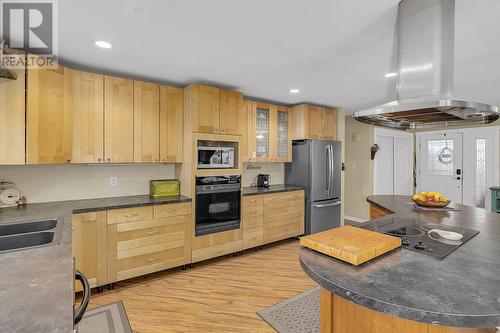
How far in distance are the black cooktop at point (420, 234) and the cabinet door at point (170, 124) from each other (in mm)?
2414

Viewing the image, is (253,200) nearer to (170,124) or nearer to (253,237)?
(253,237)

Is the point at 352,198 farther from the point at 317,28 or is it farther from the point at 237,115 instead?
the point at 317,28

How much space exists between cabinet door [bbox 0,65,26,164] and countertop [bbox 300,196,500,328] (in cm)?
251

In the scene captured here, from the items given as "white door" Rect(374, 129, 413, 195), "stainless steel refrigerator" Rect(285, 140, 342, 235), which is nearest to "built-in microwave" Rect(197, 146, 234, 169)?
"stainless steel refrigerator" Rect(285, 140, 342, 235)

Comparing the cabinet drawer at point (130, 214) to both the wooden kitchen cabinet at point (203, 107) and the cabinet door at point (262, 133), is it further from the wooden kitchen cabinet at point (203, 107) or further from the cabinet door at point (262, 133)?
the cabinet door at point (262, 133)

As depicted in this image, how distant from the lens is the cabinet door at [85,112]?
8.44 feet

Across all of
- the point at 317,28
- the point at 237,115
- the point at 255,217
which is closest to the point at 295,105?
the point at 237,115

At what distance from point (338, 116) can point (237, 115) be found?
2.22 metres

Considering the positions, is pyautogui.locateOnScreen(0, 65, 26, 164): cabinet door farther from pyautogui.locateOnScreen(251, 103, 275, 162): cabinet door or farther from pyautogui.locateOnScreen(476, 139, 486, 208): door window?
pyautogui.locateOnScreen(476, 139, 486, 208): door window

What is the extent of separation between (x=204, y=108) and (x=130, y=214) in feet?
4.97

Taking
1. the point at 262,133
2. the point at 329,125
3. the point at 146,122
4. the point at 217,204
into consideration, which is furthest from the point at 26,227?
the point at 329,125

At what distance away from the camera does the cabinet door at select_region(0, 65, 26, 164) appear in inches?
83.0

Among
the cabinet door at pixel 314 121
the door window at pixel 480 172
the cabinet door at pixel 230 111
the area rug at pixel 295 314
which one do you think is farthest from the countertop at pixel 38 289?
the door window at pixel 480 172

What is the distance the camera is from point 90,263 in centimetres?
247
